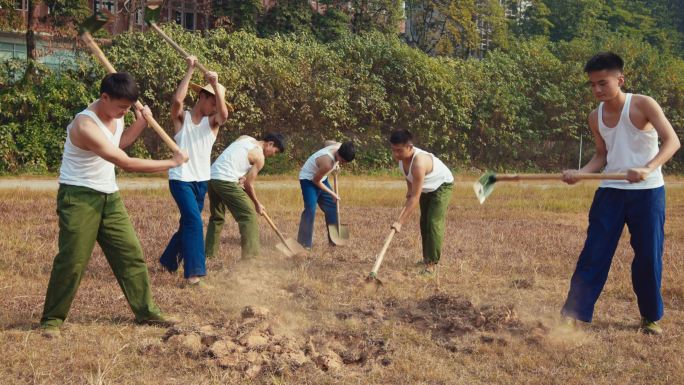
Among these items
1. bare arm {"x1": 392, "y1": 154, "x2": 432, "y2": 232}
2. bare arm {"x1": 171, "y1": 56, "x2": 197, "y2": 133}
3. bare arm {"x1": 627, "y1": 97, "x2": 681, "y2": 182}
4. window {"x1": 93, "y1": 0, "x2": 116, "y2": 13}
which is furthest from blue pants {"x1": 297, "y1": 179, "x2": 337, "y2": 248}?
window {"x1": 93, "y1": 0, "x2": 116, "y2": 13}

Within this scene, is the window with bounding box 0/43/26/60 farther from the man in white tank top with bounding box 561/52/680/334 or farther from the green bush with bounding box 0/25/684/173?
the man in white tank top with bounding box 561/52/680/334

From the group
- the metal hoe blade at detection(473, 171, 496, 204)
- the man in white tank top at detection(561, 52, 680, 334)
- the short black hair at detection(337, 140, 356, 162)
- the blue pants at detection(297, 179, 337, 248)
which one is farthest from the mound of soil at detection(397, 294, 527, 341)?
the blue pants at detection(297, 179, 337, 248)

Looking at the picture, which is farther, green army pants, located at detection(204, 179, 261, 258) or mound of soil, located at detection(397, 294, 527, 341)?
green army pants, located at detection(204, 179, 261, 258)

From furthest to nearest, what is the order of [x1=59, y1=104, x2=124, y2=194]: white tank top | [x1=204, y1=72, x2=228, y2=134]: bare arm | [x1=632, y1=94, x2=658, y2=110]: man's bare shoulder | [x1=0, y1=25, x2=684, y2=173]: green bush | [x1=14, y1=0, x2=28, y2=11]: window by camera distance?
[x1=14, y1=0, x2=28, y2=11]: window → [x1=0, y1=25, x2=684, y2=173]: green bush → [x1=204, y1=72, x2=228, y2=134]: bare arm → [x1=632, y1=94, x2=658, y2=110]: man's bare shoulder → [x1=59, y1=104, x2=124, y2=194]: white tank top

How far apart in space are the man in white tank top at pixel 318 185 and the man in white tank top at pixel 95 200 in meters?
3.67

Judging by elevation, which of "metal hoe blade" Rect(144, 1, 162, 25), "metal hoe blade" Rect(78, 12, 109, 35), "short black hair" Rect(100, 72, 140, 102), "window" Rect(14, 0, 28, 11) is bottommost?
"short black hair" Rect(100, 72, 140, 102)

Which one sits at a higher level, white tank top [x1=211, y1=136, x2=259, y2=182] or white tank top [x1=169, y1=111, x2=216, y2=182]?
white tank top [x1=169, y1=111, x2=216, y2=182]

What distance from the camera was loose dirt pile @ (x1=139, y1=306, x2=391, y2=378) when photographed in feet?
15.4

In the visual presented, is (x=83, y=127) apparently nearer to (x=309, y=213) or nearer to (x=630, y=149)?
(x=630, y=149)

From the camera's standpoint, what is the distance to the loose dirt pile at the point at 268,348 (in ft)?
15.4

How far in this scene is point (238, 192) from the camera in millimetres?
7555

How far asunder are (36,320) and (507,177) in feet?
12.1

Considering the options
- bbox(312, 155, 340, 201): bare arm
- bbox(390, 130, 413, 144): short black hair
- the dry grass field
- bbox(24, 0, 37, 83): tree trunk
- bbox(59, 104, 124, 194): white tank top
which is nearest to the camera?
the dry grass field

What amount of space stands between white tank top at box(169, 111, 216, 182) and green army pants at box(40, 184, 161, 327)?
1.34m
